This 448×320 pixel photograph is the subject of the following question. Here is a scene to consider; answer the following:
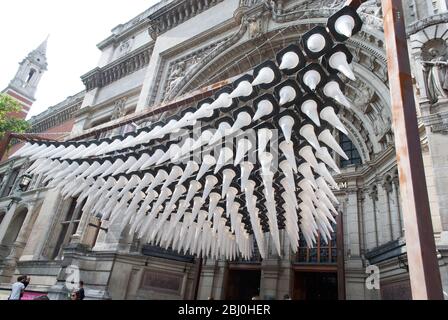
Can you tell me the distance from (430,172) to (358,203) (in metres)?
3.88

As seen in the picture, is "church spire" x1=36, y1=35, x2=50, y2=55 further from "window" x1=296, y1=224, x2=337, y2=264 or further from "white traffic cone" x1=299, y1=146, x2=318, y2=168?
"white traffic cone" x1=299, y1=146, x2=318, y2=168

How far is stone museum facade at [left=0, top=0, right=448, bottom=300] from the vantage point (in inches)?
265

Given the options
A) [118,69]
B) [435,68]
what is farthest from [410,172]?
[118,69]

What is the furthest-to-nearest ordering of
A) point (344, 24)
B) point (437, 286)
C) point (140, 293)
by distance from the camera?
point (140, 293)
point (344, 24)
point (437, 286)

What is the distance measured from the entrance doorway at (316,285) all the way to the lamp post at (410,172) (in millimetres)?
8969

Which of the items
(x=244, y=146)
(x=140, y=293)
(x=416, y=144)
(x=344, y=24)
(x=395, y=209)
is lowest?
(x=140, y=293)

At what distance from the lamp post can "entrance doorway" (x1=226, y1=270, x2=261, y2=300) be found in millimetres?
10208

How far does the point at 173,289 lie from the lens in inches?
432

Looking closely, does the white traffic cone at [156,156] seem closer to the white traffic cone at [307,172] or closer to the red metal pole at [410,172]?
the white traffic cone at [307,172]

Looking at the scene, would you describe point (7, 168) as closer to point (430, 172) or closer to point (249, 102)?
point (249, 102)

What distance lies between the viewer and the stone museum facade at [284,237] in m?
6.72
